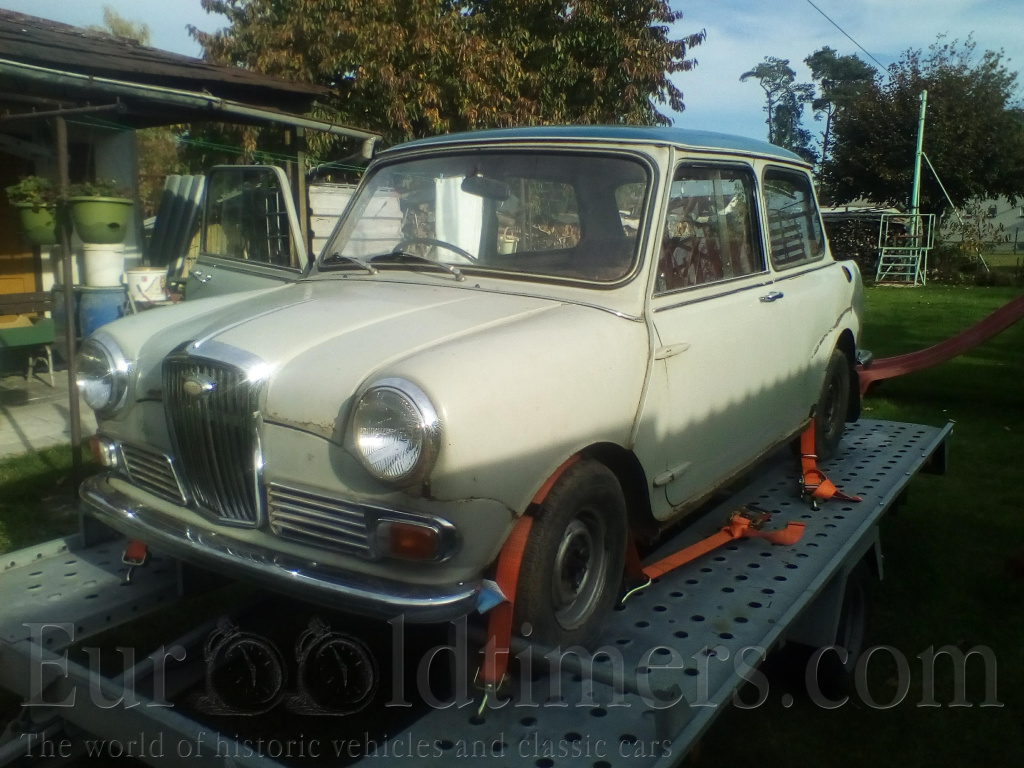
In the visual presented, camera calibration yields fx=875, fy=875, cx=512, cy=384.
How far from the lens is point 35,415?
659cm

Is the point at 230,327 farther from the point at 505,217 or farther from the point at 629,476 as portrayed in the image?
the point at 629,476

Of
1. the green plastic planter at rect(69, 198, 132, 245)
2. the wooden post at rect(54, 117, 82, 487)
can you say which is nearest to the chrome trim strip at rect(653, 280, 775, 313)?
the wooden post at rect(54, 117, 82, 487)

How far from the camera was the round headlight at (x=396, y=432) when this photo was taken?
2.08m

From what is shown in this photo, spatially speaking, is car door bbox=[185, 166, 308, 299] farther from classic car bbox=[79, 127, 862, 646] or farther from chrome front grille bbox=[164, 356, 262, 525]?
chrome front grille bbox=[164, 356, 262, 525]

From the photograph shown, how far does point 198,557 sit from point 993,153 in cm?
2890

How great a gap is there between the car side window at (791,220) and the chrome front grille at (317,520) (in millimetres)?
2440

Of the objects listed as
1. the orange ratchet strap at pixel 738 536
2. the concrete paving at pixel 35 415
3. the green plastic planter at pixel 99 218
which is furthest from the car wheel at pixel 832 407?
the green plastic planter at pixel 99 218

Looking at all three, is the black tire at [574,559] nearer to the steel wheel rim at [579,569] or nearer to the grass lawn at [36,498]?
the steel wheel rim at [579,569]

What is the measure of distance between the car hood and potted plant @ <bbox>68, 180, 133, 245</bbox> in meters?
4.45

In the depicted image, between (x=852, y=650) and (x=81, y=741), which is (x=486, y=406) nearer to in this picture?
(x=81, y=741)

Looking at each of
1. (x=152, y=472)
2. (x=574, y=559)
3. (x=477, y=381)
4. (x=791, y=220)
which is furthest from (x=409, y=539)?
(x=791, y=220)

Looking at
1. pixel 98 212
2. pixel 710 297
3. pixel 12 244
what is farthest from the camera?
pixel 12 244

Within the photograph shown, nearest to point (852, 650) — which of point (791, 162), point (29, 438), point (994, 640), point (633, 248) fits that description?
point (994, 640)

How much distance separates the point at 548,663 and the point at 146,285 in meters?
6.00
